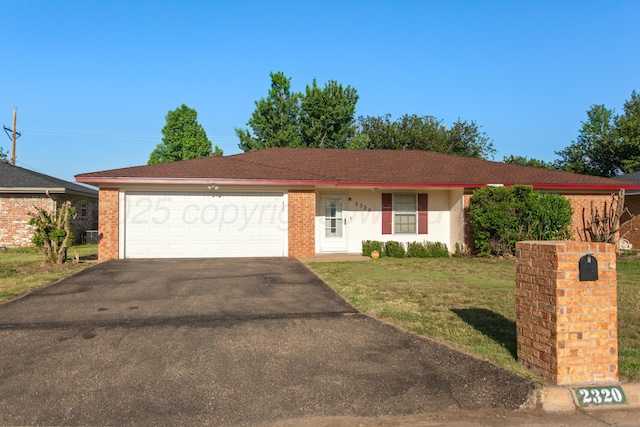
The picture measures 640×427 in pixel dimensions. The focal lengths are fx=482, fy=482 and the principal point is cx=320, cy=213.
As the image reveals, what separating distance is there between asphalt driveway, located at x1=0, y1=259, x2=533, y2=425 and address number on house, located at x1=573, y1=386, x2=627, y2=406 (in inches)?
16.1

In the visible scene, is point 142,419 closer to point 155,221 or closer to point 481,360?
point 481,360

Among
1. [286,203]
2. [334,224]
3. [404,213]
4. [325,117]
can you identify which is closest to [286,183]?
[286,203]

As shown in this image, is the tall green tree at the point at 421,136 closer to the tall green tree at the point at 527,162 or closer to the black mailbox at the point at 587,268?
the tall green tree at the point at 527,162

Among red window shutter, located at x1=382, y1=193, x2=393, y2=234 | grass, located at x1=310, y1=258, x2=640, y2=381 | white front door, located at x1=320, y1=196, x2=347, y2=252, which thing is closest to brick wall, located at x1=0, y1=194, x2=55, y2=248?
white front door, located at x1=320, y1=196, x2=347, y2=252

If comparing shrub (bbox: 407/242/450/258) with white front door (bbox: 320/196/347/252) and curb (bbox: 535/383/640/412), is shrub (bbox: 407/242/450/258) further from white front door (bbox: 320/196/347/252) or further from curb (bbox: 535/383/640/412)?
curb (bbox: 535/383/640/412)

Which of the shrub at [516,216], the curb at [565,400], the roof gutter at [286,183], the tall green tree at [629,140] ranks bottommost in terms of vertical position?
the curb at [565,400]

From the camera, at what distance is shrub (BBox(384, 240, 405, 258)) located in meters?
15.5

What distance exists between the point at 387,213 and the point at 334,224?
6.16ft

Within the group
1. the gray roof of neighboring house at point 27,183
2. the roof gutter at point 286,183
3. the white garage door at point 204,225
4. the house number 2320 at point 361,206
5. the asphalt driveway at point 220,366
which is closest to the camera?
the asphalt driveway at point 220,366

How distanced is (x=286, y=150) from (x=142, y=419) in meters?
16.6

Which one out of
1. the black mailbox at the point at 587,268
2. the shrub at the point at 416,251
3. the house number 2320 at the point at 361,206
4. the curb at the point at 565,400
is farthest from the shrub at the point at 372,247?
the curb at the point at 565,400

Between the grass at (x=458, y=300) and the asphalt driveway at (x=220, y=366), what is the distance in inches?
16.4

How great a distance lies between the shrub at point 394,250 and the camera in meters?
15.5

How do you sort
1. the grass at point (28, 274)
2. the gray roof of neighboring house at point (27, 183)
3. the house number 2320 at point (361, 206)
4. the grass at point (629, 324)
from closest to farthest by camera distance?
the grass at point (629, 324) → the grass at point (28, 274) → the house number 2320 at point (361, 206) → the gray roof of neighboring house at point (27, 183)
